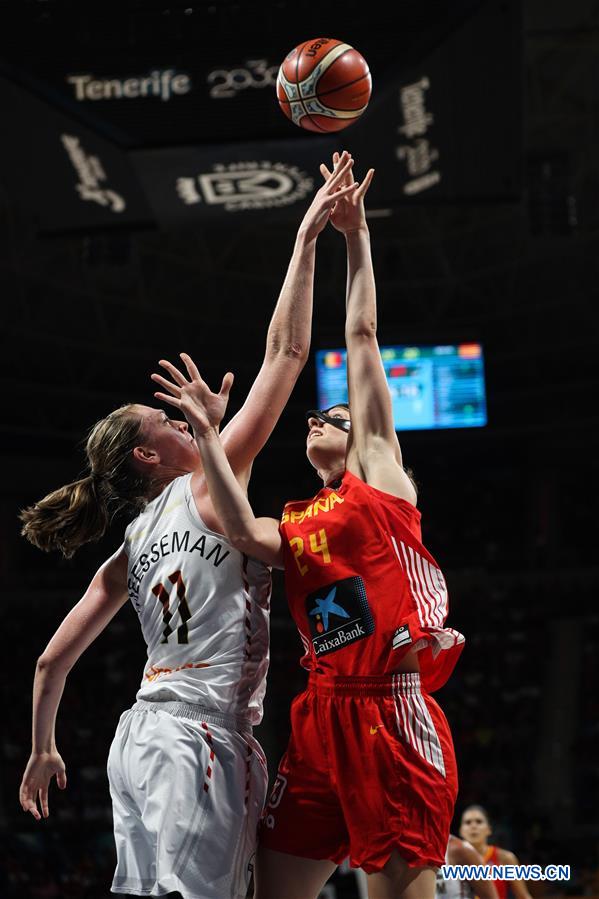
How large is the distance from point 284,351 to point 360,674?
120 cm

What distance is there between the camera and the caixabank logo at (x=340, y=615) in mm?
3631

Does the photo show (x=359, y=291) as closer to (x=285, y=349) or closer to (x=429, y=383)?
(x=285, y=349)

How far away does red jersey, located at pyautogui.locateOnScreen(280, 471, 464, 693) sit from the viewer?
3621 millimetres

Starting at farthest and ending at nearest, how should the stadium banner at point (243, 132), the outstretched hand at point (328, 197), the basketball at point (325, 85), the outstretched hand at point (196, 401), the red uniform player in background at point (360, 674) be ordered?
the stadium banner at point (243, 132) → the basketball at point (325, 85) → the outstretched hand at point (328, 197) → the outstretched hand at point (196, 401) → the red uniform player in background at point (360, 674)

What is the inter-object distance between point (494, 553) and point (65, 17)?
58.5ft

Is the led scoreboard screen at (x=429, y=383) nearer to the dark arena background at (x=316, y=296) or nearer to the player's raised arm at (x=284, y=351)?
the dark arena background at (x=316, y=296)

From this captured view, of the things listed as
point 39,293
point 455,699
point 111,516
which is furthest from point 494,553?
point 111,516

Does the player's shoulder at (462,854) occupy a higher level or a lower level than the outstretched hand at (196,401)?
lower

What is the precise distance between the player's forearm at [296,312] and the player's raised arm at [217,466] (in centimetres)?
43

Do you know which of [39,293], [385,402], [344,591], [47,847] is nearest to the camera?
[344,591]

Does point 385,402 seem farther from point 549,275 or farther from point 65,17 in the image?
point 549,275

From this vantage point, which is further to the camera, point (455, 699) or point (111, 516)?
point (455, 699)

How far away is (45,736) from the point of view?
4.05m

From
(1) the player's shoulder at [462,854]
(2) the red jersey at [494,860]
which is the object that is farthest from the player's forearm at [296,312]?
(2) the red jersey at [494,860]
